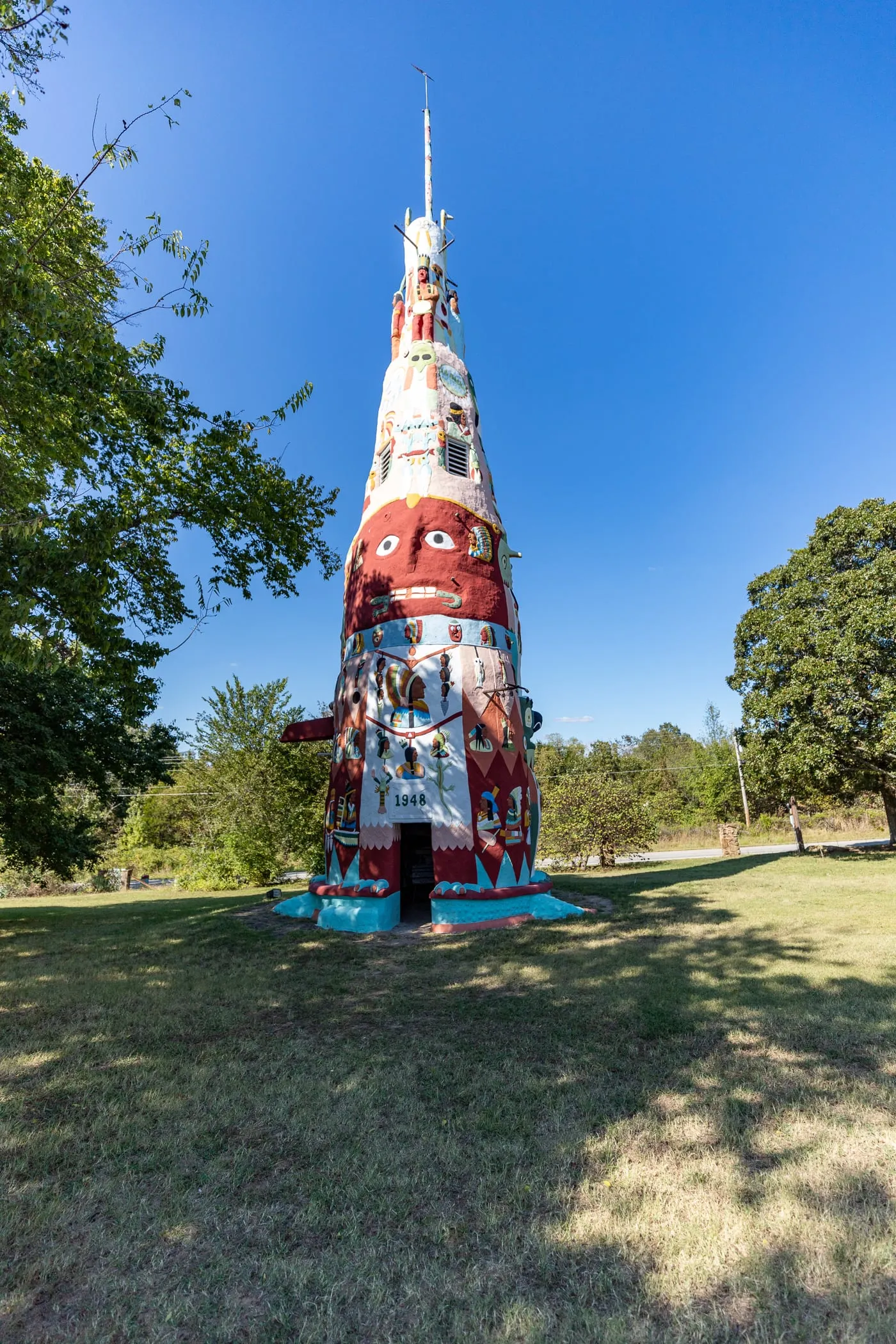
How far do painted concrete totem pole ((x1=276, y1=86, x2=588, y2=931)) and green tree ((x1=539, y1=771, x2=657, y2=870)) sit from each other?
979 cm

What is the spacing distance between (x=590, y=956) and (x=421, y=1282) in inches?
245

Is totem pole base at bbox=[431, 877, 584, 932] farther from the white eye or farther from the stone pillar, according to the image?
the stone pillar

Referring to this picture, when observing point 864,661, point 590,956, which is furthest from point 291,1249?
point 864,661

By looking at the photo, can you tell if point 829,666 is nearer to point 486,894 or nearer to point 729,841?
point 729,841

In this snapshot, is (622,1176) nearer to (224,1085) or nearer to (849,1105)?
(849,1105)

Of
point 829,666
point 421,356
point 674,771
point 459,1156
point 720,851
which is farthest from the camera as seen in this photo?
point 674,771

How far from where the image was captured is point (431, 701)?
447 inches

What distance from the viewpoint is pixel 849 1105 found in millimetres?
3930

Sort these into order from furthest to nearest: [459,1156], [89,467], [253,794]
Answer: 1. [253,794]
2. [89,467]
3. [459,1156]

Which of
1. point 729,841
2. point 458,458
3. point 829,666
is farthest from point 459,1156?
point 729,841

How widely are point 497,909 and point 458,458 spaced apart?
9.37 meters

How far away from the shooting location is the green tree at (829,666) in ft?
56.0

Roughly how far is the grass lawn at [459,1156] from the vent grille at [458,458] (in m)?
10.1

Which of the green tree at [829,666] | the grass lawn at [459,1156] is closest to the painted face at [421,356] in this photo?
the grass lawn at [459,1156]
